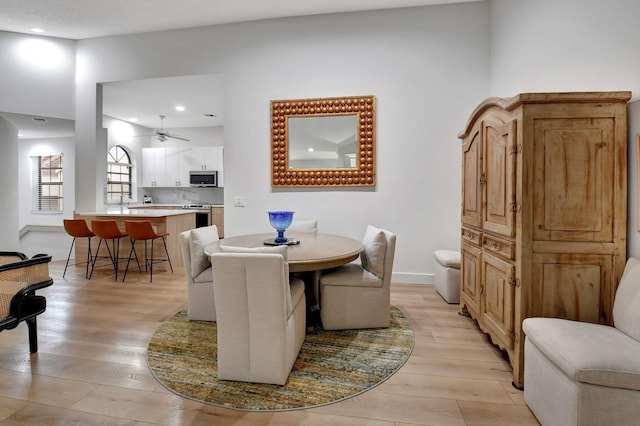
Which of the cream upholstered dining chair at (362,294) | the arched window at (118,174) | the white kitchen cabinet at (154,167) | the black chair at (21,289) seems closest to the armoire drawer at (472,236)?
the cream upholstered dining chair at (362,294)

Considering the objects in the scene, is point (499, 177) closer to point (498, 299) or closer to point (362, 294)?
point (498, 299)

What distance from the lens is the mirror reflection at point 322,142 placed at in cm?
392

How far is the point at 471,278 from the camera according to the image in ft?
8.70

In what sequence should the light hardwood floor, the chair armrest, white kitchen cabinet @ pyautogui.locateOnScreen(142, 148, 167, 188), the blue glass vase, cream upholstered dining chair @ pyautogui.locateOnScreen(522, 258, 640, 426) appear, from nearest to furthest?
cream upholstered dining chair @ pyautogui.locateOnScreen(522, 258, 640, 426) < the light hardwood floor < the chair armrest < the blue glass vase < white kitchen cabinet @ pyautogui.locateOnScreen(142, 148, 167, 188)

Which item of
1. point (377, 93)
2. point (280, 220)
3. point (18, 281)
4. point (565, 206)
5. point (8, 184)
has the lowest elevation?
point (18, 281)

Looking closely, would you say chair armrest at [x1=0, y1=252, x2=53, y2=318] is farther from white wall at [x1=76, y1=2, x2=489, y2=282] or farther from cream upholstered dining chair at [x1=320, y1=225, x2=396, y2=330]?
white wall at [x1=76, y1=2, x2=489, y2=282]

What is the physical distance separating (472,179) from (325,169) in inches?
70.1

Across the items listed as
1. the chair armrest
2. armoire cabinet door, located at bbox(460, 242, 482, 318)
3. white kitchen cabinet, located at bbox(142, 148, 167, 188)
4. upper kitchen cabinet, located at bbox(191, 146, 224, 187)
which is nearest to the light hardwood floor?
armoire cabinet door, located at bbox(460, 242, 482, 318)

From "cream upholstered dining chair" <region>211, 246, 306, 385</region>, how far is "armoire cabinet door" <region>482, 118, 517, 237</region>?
4.38 ft

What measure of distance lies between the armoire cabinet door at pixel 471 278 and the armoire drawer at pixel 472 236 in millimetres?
44

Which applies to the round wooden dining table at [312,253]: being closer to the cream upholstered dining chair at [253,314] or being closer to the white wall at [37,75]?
the cream upholstered dining chair at [253,314]

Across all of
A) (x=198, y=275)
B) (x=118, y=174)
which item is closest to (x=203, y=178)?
(x=118, y=174)

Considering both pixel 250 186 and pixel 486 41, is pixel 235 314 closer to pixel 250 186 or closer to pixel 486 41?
pixel 250 186

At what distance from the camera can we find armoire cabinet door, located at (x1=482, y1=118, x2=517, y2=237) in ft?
6.11
